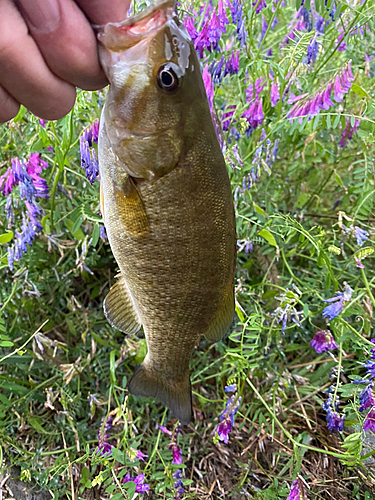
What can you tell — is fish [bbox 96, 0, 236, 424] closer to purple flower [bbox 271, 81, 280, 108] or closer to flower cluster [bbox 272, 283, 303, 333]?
flower cluster [bbox 272, 283, 303, 333]

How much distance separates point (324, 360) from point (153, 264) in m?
1.63

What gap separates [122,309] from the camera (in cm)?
144

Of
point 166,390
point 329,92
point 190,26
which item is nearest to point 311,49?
point 329,92

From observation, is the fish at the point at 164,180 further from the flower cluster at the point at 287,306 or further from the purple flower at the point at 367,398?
the purple flower at the point at 367,398

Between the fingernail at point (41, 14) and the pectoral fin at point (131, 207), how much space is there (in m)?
0.43

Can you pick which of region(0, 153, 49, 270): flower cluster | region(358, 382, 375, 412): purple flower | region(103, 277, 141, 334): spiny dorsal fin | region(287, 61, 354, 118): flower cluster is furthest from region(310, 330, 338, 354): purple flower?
region(0, 153, 49, 270): flower cluster

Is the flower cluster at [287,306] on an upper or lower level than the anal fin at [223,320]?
lower

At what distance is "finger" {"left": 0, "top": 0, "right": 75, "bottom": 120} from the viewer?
32.0 inches

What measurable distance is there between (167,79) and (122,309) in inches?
31.7

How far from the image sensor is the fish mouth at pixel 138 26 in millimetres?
931

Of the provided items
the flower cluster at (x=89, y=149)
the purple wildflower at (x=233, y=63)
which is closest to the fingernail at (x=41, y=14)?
the flower cluster at (x=89, y=149)

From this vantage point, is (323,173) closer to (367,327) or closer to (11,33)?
(367,327)

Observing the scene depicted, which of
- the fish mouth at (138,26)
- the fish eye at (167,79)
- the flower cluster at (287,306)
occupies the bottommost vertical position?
the flower cluster at (287,306)

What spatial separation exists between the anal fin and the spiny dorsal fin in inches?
10.8
